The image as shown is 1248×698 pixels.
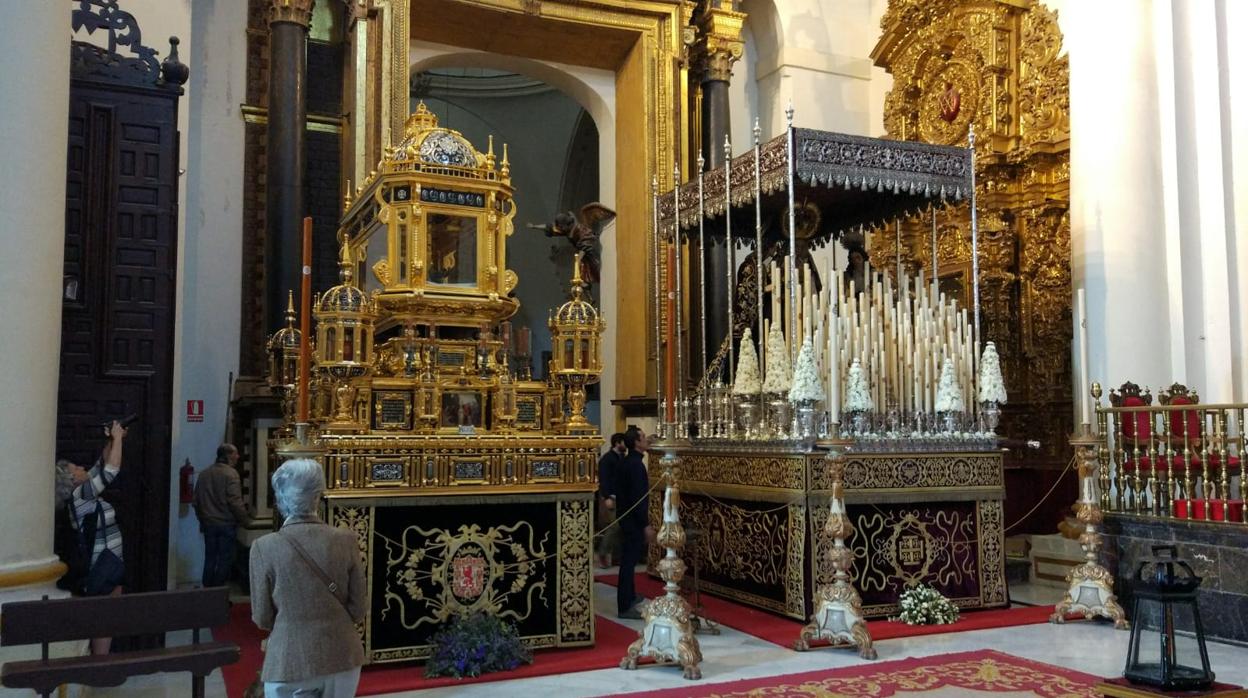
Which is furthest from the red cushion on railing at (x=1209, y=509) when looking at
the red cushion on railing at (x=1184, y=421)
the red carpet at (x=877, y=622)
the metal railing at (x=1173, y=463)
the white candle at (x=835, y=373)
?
the white candle at (x=835, y=373)

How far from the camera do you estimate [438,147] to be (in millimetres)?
7414

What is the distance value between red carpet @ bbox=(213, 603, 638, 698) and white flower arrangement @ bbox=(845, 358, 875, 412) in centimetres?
247

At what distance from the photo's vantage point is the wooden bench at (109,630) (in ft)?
14.8

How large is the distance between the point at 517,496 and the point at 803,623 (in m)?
2.67

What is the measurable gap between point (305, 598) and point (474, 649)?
2679mm

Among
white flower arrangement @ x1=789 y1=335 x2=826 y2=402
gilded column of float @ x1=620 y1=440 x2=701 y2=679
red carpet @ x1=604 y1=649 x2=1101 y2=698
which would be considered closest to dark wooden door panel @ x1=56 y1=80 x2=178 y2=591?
gilded column of float @ x1=620 y1=440 x2=701 y2=679

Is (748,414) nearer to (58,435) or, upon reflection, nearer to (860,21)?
(58,435)

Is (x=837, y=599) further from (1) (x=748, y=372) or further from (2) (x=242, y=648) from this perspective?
(2) (x=242, y=648)

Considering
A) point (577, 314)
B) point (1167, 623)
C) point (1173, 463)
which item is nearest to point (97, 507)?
point (577, 314)

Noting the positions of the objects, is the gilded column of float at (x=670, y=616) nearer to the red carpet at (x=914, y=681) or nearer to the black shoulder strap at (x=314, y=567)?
the red carpet at (x=914, y=681)

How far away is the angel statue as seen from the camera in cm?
1125

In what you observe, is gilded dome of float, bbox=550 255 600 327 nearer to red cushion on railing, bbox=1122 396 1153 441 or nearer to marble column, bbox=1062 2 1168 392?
red cushion on railing, bbox=1122 396 1153 441

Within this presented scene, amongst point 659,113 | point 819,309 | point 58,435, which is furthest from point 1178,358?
point 58,435

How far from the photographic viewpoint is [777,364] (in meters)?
8.83
